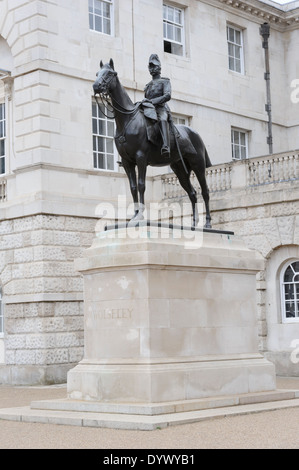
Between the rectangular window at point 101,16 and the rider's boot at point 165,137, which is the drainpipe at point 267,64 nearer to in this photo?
the rectangular window at point 101,16

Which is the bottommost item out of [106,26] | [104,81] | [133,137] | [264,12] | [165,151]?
[165,151]

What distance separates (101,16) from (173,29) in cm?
299

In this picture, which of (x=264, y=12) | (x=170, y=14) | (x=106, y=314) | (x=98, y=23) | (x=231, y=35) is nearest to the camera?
(x=106, y=314)

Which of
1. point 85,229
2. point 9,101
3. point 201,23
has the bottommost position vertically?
point 85,229

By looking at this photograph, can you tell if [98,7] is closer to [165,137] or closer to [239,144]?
[239,144]

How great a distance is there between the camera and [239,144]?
94.9 ft

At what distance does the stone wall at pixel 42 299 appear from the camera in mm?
22172

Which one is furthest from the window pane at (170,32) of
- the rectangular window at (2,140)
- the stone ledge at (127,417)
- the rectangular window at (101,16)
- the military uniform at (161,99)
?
the stone ledge at (127,417)

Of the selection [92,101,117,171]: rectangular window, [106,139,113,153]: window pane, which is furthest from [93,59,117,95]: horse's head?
[106,139,113,153]: window pane

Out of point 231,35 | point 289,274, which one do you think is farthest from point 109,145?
point 231,35
